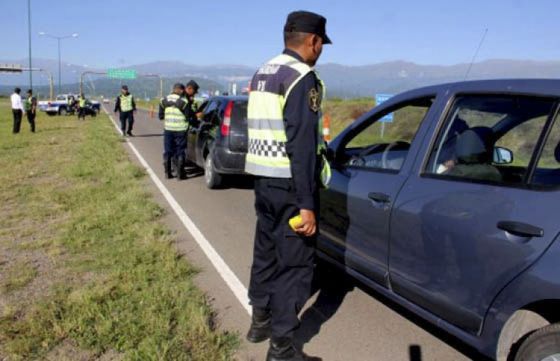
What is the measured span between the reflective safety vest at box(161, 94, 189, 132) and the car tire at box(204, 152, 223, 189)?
35.5 inches

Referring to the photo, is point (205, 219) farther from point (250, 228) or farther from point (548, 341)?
point (548, 341)

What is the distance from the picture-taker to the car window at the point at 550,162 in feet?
8.82

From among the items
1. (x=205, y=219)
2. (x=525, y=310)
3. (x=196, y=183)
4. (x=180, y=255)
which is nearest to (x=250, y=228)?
(x=205, y=219)

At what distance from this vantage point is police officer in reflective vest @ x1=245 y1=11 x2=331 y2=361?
9.46 ft

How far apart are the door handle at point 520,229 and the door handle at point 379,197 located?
2.97ft

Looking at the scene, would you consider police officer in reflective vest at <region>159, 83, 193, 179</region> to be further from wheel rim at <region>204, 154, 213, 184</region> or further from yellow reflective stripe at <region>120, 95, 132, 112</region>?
yellow reflective stripe at <region>120, 95, 132, 112</region>

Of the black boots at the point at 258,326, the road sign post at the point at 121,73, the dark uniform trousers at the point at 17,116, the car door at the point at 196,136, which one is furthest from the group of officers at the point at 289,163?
the road sign post at the point at 121,73

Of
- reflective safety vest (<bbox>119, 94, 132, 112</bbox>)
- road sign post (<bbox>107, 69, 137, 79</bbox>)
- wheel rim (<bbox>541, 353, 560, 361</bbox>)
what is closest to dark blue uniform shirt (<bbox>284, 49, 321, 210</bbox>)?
wheel rim (<bbox>541, 353, 560, 361</bbox>)

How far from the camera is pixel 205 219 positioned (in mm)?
7090

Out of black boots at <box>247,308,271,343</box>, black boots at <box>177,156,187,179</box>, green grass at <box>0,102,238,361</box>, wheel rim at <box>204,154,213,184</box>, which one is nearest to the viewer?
green grass at <box>0,102,238,361</box>

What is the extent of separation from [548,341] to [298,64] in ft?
6.20

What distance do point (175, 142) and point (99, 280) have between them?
5.72 metres

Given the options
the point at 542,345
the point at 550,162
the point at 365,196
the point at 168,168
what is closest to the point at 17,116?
the point at 168,168

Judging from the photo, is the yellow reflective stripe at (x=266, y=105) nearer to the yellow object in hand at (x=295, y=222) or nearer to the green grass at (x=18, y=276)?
the yellow object in hand at (x=295, y=222)
